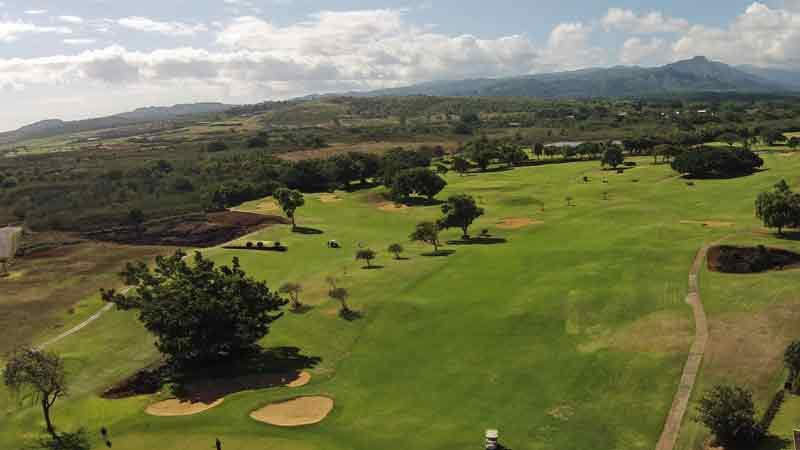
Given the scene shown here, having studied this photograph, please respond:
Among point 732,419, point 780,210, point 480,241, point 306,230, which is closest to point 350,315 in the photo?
point 480,241

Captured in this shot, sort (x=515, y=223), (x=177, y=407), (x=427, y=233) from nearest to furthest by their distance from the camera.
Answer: (x=177, y=407) → (x=427, y=233) → (x=515, y=223)

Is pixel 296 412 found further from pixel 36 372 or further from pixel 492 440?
pixel 36 372

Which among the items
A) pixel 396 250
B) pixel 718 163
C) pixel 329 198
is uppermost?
pixel 718 163

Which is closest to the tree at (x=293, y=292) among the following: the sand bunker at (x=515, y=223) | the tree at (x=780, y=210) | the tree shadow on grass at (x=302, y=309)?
the tree shadow on grass at (x=302, y=309)

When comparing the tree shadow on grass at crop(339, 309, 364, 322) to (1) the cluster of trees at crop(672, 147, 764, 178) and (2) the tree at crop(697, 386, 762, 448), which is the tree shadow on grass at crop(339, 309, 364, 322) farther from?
(1) the cluster of trees at crop(672, 147, 764, 178)

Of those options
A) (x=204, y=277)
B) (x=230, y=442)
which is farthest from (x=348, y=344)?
(x=230, y=442)

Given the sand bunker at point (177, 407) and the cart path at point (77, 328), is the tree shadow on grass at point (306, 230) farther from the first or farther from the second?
the sand bunker at point (177, 407)

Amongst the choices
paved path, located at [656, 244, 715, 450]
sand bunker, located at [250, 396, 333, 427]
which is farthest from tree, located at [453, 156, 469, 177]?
sand bunker, located at [250, 396, 333, 427]
